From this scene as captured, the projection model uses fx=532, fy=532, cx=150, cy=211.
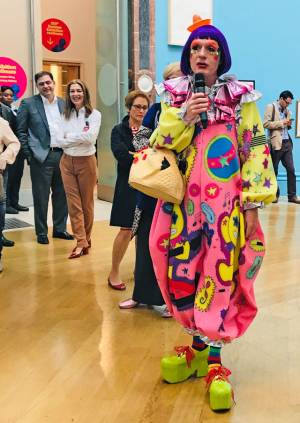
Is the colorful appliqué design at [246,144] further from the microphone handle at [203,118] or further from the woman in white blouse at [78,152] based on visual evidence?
the woman in white blouse at [78,152]

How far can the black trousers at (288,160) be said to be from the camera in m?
8.76

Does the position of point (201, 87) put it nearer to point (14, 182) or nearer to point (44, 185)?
point (44, 185)

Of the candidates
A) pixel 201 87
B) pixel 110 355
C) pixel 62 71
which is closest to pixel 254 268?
pixel 201 87

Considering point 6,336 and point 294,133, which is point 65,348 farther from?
point 294,133

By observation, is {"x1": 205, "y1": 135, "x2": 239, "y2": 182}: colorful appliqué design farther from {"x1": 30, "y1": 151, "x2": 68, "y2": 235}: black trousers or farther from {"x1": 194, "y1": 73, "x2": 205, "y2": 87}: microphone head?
{"x1": 30, "y1": 151, "x2": 68, "y2": 235}: black trousers

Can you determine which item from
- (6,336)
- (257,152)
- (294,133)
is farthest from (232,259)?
(294,133)

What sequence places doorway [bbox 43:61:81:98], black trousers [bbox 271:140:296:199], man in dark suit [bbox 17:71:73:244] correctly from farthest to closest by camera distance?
doorway [bbox 43:61:81:98], black trousers [bbox 271:140:296:199], man in dark suit [bbox 17:71:73:244]

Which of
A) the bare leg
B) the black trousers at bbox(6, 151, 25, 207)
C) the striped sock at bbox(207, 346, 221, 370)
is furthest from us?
the black trousers at bbox(6, 151, 25, 207)

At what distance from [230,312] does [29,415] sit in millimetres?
986

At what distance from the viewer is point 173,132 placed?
2.33 m

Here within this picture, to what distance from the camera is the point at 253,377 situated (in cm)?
267

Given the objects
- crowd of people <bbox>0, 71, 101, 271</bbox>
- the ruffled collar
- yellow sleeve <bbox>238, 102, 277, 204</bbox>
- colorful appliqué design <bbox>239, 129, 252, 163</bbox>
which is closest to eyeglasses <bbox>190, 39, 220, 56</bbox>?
the ruffled collar

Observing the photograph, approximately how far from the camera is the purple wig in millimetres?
2324

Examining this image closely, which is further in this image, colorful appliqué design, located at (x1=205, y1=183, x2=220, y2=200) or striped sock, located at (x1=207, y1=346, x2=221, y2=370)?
striped sock, located at (x1=207, y1=346, x2=221, y2=370)
